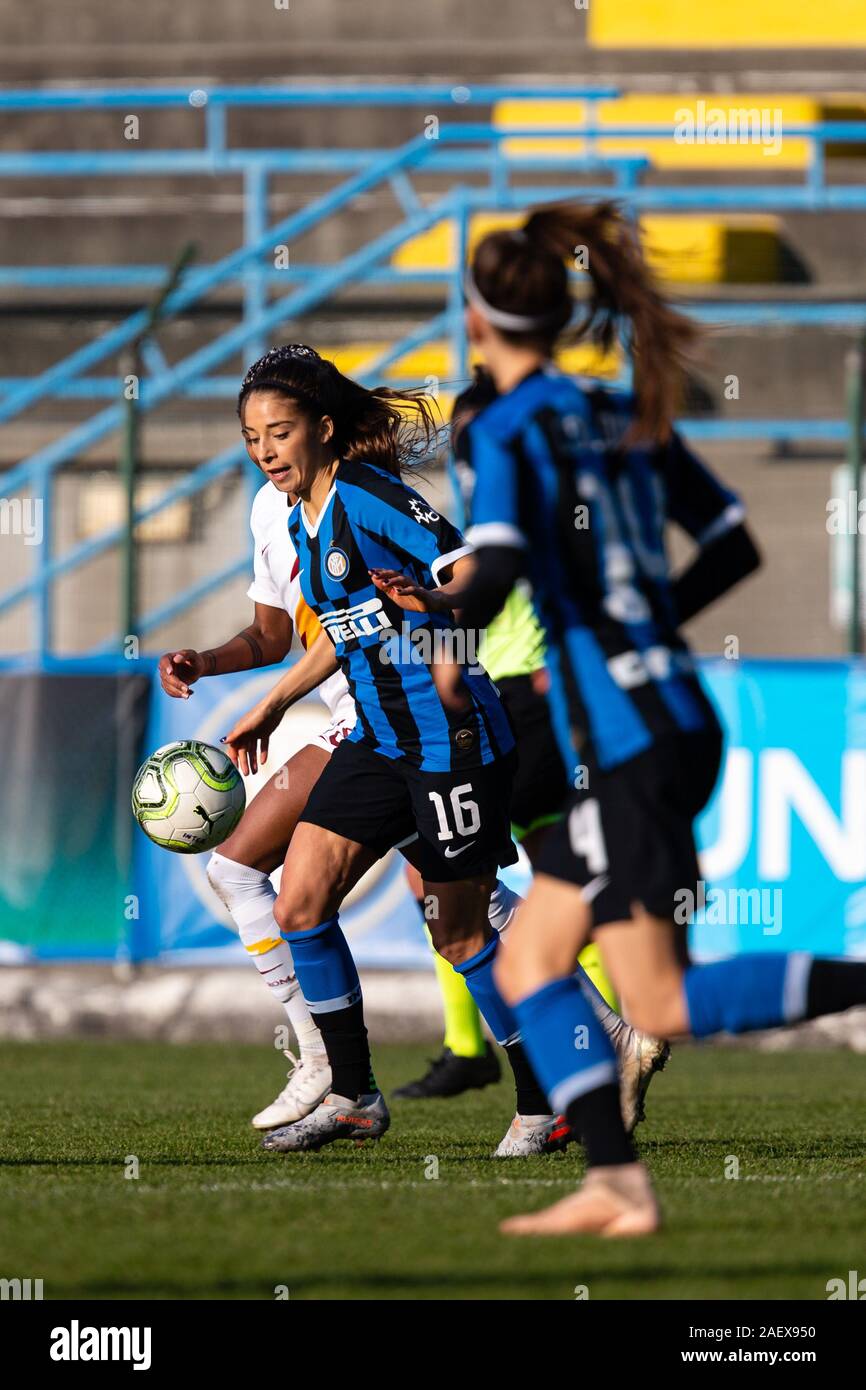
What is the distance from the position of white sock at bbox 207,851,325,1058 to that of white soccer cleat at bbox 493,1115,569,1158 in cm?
71

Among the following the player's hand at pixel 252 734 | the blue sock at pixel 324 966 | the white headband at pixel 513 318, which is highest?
the white headband at pixel 513 318

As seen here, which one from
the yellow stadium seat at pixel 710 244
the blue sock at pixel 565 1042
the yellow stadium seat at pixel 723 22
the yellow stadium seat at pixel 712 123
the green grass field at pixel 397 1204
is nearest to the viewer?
the green grass field at pixel 397 1204

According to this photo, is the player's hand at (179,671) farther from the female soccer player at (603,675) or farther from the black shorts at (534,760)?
the female soccer player at (603,675)

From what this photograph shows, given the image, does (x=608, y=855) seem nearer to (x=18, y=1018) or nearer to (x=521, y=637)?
(x=521, y=637)

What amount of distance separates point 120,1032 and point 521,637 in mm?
4248

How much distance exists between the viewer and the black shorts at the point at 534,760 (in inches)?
268

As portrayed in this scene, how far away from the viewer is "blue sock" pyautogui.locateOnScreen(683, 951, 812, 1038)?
392cm

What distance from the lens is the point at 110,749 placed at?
10.4 metres

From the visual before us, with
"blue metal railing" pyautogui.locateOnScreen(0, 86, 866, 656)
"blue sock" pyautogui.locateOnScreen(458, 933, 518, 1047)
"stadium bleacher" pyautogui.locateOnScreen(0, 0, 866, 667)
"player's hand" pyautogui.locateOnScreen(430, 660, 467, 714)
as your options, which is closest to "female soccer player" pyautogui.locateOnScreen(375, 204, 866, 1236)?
"player's hand" pyautogui.locateOnScreen(430, 660, 467, 714)

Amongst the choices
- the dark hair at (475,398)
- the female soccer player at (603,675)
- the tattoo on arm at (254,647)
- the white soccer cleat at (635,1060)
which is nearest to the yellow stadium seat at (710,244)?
the tattoo on arm at (254,647)

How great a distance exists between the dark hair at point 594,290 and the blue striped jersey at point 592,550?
2.9 inches

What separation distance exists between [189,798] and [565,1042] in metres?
2.37

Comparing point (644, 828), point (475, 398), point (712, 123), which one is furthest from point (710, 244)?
point (644, 828)

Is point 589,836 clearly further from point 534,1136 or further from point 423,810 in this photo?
point 534,1136
